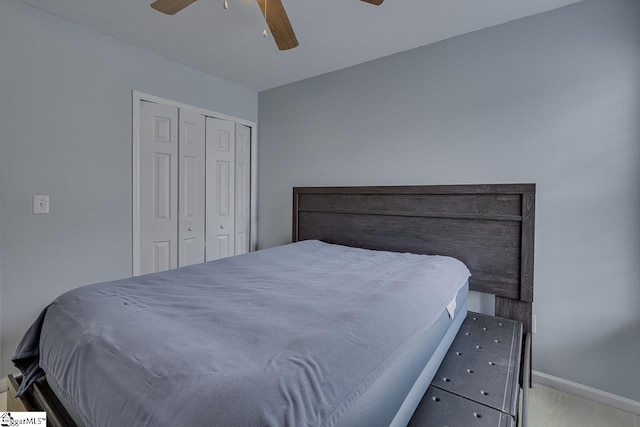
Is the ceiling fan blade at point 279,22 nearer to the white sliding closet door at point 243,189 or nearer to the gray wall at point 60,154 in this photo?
the gray wall at point 60,154

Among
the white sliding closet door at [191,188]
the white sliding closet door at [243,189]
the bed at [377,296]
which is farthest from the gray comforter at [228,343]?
the white sliding closet door at [243,189]

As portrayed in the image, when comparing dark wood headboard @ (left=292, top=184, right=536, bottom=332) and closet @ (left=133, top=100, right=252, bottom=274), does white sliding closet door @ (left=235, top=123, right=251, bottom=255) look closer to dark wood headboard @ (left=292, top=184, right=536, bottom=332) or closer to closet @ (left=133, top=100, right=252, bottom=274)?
closet @ (left=133, top=100, right=252, bottom=274)

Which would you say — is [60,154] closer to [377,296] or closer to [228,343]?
[228,343]

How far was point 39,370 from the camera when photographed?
1217mm

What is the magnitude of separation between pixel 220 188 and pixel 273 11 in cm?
203

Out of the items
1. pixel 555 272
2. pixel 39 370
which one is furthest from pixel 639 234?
pixel 39 370

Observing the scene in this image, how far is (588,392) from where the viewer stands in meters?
1.81

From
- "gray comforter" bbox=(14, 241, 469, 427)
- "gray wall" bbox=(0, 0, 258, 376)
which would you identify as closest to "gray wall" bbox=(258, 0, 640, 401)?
"gray comforter" bbox=(14, 241, 469, 427)

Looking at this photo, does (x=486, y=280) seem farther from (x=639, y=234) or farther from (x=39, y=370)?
(x=39, y=370)

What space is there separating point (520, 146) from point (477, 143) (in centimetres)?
27

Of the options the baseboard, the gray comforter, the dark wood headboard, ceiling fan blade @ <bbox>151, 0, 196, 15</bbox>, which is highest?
ceiling fan blade @ <bbox>151, 0, 196, 15</bbox>

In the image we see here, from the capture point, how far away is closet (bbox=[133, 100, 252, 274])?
2609 millimetres

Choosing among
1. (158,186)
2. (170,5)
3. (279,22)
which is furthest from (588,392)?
(158,186)

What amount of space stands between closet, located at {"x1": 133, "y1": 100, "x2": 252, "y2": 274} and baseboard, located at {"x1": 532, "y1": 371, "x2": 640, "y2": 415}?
2.89m
